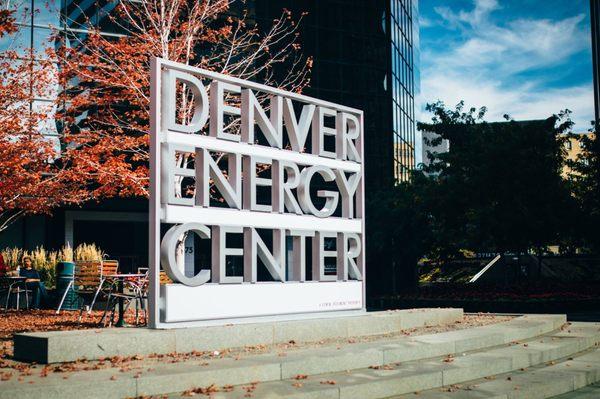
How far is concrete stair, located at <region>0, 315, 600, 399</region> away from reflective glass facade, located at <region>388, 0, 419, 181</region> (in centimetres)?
2669

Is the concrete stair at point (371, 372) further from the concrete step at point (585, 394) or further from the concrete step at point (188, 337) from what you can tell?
the concrete step at point (188, 337)

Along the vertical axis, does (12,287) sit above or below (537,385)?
above

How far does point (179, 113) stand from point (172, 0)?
2748 millimetres

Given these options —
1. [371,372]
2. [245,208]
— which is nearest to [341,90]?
[245,208]

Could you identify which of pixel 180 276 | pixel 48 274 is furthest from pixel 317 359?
pixel 48 274

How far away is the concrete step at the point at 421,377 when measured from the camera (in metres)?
7.59

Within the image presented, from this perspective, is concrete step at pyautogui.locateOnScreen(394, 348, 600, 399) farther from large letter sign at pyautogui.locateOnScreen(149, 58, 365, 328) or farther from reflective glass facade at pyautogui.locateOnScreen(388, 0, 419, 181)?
reflective glass facade at pyautogui.locateOnScreen(388, 0, 419, 181)

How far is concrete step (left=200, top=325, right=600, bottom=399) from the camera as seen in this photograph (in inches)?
299

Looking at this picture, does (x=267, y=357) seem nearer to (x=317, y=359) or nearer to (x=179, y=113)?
(x=317, y=359)

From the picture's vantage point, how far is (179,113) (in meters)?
17.9

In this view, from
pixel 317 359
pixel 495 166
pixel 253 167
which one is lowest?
pixel 317 359

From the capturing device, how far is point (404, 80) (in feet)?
139

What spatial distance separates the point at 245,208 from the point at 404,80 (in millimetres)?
32778

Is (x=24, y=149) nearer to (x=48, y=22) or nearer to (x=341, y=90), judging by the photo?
(x=48, y=22)
